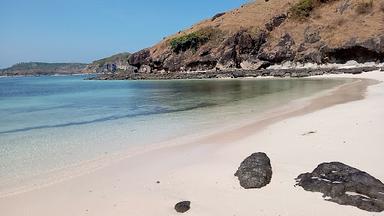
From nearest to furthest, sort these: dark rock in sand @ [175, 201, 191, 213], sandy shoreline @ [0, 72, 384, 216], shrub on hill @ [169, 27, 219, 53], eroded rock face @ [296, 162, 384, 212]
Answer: eroded rock face @ [296, 162, 384, 212] → dark rock in sand @ [175, 201, 191, 213] → sandy shoreline @ [0, 72, 384, 216] → shrub on hill @ [169, 27, 219, 53]

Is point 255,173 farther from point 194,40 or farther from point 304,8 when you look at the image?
point 194,40

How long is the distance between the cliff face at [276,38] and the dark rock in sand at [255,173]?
224 ft

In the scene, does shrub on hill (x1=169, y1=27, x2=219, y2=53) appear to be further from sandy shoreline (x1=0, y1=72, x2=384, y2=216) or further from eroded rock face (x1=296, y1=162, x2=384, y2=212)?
eroded rock face (x1=296, y1=162, x2=384, y2=212)

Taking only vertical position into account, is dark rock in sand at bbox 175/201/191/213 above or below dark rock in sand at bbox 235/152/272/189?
below

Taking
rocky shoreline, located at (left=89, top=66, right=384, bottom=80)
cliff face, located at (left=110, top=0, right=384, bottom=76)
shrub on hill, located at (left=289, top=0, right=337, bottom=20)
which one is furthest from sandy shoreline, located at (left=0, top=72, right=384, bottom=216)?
shrub on hill, located at (left=289, top=0, right=337, bottom=20)

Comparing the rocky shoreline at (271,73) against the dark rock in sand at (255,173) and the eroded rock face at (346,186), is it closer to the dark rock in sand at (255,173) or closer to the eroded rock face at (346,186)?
the dark rock in sand at (255,173)

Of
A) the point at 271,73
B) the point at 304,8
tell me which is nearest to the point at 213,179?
the point at 271,73

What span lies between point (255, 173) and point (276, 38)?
8249cm

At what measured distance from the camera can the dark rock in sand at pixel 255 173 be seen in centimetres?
773

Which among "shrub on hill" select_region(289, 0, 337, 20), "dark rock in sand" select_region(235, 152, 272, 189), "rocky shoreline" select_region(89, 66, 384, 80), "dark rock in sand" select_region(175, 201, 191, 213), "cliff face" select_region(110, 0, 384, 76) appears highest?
"shrub on hill" select_region(289, 0, 337, 20)

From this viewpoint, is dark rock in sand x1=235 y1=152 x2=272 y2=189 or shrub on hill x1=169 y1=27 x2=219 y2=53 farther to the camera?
shrub on hill x1=169 y1=27 x2=219 y2=53

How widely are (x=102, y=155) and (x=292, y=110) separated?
12213 mm

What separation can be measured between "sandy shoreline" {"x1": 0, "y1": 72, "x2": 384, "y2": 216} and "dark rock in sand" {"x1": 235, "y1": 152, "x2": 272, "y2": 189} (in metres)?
0.16

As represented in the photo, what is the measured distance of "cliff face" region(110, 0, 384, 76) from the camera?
242 feet
